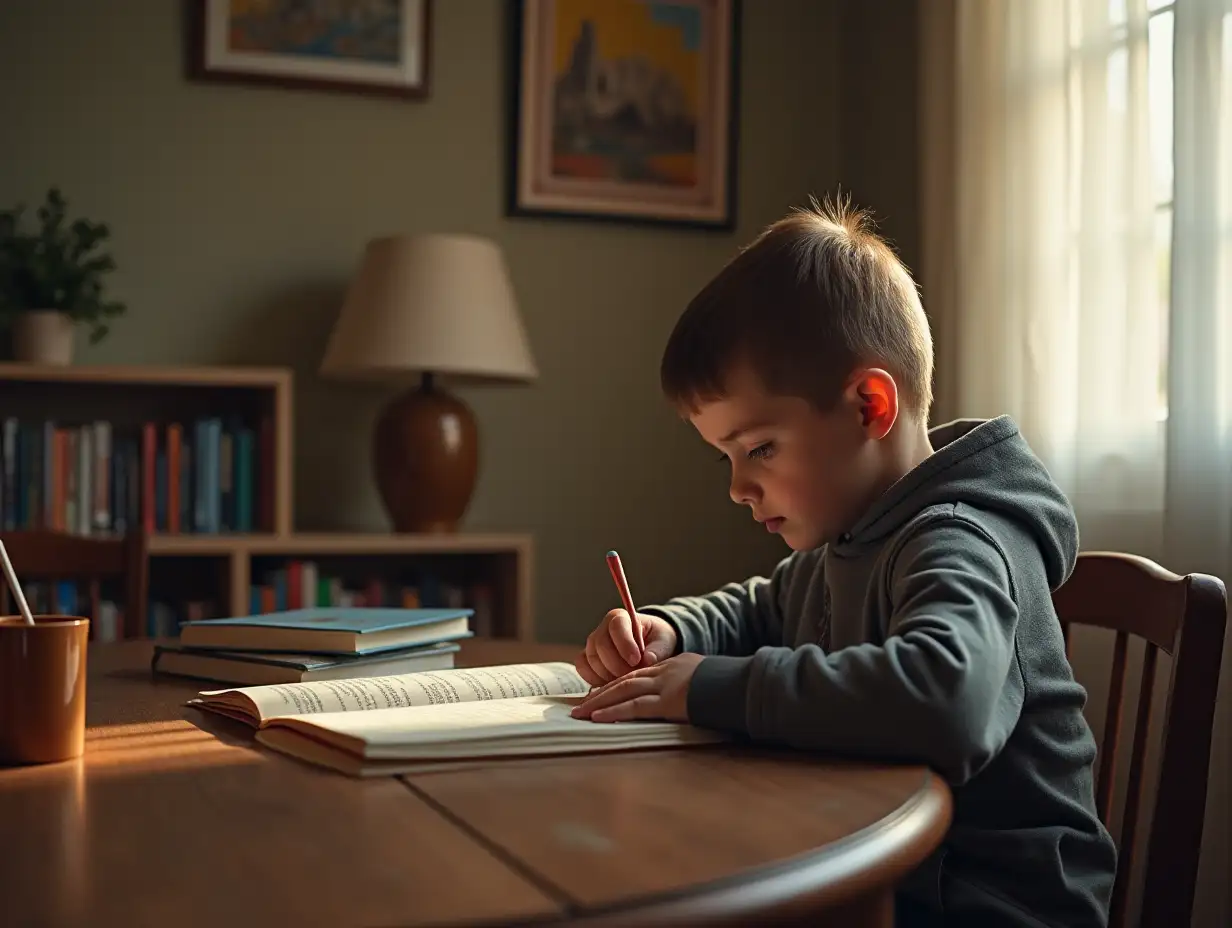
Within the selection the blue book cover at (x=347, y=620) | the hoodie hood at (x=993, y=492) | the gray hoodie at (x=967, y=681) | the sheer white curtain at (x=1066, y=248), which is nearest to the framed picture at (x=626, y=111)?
the sheer white curtain at (x=1066, y=248)

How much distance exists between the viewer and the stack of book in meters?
1.18

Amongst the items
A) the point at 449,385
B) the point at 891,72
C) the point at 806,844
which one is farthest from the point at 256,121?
the point at 806,844

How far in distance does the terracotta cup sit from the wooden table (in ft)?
0.05

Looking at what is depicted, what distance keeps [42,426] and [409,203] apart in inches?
38.0

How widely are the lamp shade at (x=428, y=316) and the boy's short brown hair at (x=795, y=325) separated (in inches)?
60.5

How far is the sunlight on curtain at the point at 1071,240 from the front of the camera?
83.0 inches

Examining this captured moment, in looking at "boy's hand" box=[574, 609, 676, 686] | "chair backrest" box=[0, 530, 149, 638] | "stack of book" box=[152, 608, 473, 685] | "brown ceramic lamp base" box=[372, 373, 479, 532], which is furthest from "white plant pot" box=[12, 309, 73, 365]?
"boy's hand" box=[574, 609, 676, 686]

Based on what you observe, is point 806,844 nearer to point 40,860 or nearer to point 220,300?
point 40,860

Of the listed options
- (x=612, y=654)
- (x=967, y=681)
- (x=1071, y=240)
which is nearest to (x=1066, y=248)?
(x=1071, y=240)

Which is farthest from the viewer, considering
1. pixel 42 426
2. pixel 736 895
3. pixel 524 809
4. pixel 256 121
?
pixel 256 121

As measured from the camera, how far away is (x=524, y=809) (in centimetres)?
68

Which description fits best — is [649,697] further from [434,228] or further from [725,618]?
[434,228]

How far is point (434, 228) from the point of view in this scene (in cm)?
306

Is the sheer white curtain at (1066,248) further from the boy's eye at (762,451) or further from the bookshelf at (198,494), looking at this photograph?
the boy's eye at (762,451)
